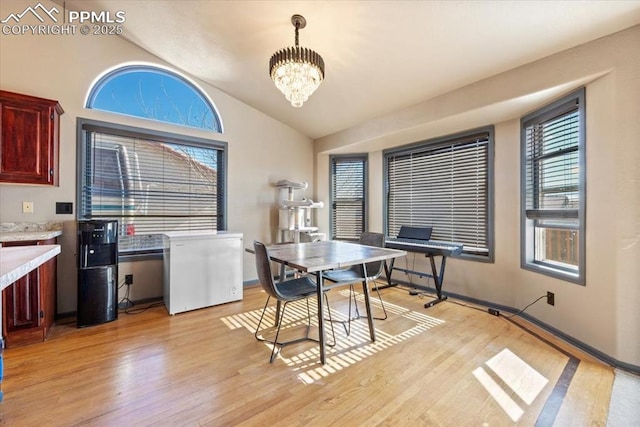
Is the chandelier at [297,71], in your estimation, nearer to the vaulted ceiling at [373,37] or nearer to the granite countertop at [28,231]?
the vaulted ceiling at [373,37]

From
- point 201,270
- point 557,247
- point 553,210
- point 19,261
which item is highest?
point 553,210

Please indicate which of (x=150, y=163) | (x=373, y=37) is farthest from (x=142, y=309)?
(x=373, y=37)

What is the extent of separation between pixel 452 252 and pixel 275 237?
2712 mm

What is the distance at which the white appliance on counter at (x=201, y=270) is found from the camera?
10.0 ft

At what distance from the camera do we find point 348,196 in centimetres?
488

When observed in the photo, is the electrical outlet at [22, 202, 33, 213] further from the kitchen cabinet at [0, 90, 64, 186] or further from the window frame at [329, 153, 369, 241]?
the window frame at [329, 153, 369, 241]

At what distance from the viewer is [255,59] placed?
3.08 m

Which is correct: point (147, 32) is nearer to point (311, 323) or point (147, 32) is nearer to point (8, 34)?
point (8, 34)

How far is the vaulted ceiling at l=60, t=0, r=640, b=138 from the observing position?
2016mm

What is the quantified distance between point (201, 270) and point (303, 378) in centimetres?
190

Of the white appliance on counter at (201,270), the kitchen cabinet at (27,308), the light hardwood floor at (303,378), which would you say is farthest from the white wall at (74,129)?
the light hardwood floor at (303,378)

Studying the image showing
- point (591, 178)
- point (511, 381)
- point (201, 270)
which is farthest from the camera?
point (201, 270)

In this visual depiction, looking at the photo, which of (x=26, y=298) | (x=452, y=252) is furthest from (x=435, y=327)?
(x=26, y=298)

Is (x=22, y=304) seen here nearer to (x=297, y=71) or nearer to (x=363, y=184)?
(x=297, y=71)
